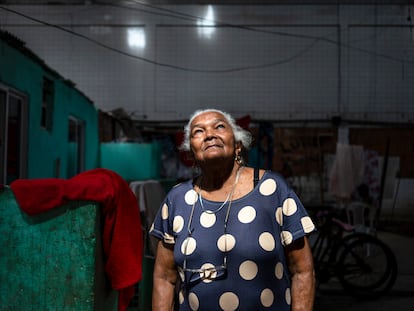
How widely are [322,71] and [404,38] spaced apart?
241cm

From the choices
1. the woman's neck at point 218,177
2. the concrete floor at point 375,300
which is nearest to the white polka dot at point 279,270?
the woman's neck at point 218,177

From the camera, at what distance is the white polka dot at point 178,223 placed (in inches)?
82.0

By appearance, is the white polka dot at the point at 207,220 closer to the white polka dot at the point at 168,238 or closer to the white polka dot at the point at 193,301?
the white polka dot at the point at 168,238

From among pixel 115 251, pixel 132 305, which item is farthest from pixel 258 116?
pixel 115 251

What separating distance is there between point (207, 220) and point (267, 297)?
0.37 metres

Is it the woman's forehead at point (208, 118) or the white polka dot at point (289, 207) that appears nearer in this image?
the white polka dot at point (289, 207)

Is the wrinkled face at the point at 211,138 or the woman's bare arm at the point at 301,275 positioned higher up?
the wrinkled face at the point at 211,138

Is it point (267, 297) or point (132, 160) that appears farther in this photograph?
point (132, 160)

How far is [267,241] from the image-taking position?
196cm

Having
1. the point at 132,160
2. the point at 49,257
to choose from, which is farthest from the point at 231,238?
the point at 132,160

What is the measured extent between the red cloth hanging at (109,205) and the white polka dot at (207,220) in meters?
0.99

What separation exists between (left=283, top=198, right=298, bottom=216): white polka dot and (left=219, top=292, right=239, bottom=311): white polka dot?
377mm

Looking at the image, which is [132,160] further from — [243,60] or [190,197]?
[190,197]

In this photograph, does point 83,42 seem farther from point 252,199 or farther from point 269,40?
point 252,199
